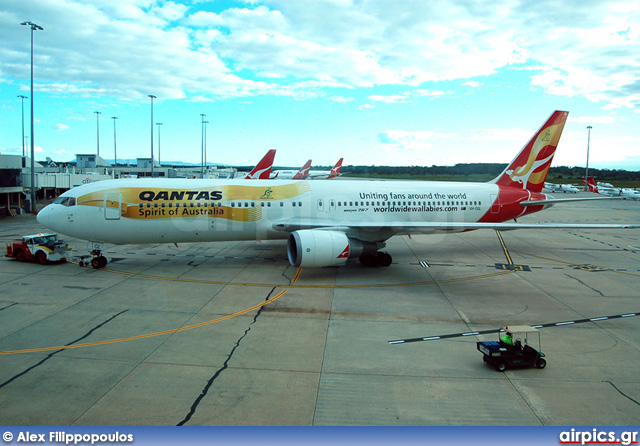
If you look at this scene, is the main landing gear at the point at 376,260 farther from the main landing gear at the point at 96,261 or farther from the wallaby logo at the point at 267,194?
the main landing gear at the point at 96,261

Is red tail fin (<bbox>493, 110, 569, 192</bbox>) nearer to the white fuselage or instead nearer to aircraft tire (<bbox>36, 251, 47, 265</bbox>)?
the white fuselage

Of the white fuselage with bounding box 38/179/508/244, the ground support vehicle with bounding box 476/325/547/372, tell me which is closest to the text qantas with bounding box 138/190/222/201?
the white fuselage with bounding box 38/179/508/244

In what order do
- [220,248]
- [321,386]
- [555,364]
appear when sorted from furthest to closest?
[220,248] < [555,364] < [321,386]

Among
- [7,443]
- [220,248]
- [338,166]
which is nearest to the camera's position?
[7,443]

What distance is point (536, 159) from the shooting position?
2411 cm

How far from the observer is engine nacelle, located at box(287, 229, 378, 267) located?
56.1ft

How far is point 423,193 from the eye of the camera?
2216 cm

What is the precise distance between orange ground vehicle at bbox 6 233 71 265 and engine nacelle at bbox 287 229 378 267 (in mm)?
11054

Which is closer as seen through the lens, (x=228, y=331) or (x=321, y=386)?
(x=321, y=386)

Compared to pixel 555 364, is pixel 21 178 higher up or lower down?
higher up

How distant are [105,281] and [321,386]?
1182 centimetres

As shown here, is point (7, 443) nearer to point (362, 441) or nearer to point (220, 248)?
point (362, 441)

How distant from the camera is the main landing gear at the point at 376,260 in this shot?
783 inches

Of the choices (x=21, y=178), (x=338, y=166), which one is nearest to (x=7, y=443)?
(x=21, y=178)
